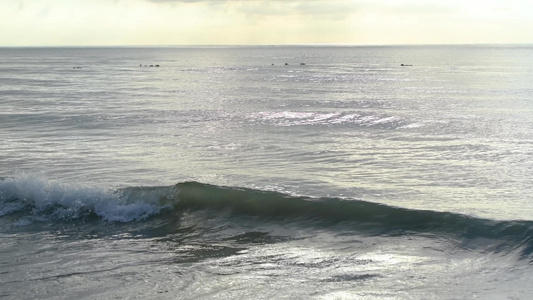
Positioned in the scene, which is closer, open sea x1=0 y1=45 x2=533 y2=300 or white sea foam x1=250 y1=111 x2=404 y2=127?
open sea x1=0 y1=45 x2=533 y2=300

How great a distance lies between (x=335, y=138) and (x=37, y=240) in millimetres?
16237

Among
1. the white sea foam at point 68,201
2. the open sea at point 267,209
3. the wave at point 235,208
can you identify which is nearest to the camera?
the open sea at point 267,209

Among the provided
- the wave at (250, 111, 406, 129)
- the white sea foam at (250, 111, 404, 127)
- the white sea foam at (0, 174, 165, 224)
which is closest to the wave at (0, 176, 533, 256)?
the white sea foam at (0, 174, 165, 224)

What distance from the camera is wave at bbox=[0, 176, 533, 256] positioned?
537 inches

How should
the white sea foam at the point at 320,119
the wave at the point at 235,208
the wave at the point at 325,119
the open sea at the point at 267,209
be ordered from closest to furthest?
1. the open sea at the point at 267,209
2. the wave at the point at 235,208
3. the wave at the point at 325,119
4. the white sea foam at the point at 320,119

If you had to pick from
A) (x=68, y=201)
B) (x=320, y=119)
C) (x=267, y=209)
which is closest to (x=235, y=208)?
(x=267, y=209)

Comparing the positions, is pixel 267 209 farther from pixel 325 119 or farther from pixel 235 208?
pixel 325 119

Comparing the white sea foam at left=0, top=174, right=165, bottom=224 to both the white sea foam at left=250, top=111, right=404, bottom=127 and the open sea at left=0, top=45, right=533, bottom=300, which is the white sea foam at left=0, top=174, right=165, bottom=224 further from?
the white sea foam at left=250, top=111, right=404, bottom=127

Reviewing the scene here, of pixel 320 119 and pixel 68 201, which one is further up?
pixel 320 119

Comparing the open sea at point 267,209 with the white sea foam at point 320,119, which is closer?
the open sea at point 267,209

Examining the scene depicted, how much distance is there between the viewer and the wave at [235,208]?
44.7ft

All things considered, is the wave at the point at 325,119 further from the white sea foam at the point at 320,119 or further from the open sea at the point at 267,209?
the open sea at the point at 267,209

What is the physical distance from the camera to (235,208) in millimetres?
16188

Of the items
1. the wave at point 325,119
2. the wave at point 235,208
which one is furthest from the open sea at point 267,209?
the wave at point 325,119
